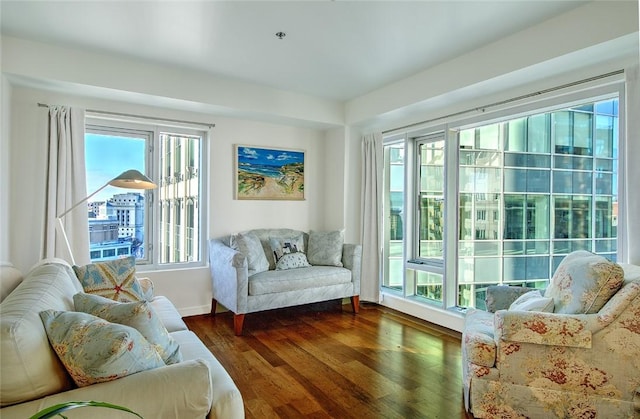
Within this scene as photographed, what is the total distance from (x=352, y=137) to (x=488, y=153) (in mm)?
1600

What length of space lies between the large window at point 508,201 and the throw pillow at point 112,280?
284 cm

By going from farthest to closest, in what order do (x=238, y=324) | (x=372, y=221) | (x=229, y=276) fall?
(x=372, y=221), (x=229, y=276), (x=238, y=324)

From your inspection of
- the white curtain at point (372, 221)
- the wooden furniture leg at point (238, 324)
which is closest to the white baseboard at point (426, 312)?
A: the white curtain at point (372, 221)

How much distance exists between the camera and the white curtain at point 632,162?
7.59 ft

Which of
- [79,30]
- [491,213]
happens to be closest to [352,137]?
[491,213]

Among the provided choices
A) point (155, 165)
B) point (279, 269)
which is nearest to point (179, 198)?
point (155, 165)

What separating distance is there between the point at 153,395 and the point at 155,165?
3062 mm

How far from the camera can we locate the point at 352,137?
179 inches

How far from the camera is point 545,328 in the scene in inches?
73.8

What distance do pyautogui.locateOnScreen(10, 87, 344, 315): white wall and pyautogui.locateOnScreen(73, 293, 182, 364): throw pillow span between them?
216 centimetres

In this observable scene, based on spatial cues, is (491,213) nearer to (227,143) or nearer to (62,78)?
(227,143)

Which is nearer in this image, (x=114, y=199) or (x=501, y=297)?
(x=501, y=297)

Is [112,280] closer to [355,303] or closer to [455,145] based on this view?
[355,303]

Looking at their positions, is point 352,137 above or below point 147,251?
above
